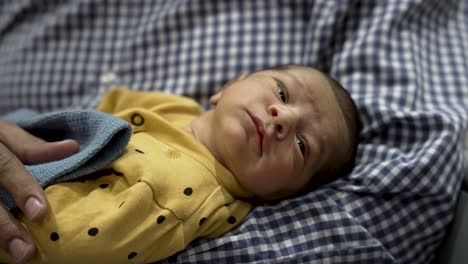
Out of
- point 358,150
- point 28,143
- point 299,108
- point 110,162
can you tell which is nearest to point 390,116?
point 358,150

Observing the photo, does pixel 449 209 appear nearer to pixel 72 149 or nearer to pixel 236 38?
pixel 236 38

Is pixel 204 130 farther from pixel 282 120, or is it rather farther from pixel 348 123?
pixel 348 123

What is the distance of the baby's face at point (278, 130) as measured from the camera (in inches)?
39.4

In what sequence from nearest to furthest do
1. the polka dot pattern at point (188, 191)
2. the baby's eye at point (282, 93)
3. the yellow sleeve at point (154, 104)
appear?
the polka dot pattern at point (188, 191) < the baby's eye at point (282, 93) < the yellow sleeve at point (154, 104)

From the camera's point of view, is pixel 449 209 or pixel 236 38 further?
pixel 236 38

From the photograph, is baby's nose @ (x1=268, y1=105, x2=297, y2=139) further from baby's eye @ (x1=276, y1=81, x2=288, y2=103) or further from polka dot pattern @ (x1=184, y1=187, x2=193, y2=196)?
polka dot pattern @ (x1=184, y1=187, x2=193, y2=196)

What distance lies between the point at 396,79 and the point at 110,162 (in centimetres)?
66

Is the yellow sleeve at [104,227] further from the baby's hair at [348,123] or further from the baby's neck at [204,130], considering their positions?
the baby's hair at [348,123]

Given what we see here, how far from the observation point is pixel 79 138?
3.42 ft

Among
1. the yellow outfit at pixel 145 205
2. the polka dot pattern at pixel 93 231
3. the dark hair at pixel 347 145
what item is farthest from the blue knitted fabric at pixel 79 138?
the dark hair at pixel 347 145

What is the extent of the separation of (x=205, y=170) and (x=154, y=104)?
30 cm

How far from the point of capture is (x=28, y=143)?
38.8 inches

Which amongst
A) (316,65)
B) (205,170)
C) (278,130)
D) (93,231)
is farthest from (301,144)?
(93,231)

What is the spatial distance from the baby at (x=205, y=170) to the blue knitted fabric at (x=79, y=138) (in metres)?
0.02
